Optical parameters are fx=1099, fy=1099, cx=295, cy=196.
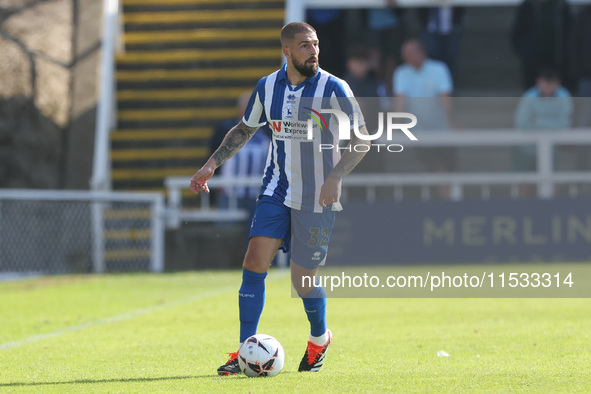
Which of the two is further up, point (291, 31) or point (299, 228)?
point (291, 31)

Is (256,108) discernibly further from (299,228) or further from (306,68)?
(299,228)

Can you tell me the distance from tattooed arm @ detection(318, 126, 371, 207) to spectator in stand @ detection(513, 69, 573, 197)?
32.9ft

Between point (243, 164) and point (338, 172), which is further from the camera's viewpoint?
point (243, 164)

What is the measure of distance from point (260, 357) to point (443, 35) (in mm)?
12221

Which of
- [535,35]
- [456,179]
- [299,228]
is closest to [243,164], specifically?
[456,179]

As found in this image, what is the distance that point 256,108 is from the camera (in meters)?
6.48

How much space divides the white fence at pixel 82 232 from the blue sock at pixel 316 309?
8.73 metres

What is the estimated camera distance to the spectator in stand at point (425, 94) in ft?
51.3

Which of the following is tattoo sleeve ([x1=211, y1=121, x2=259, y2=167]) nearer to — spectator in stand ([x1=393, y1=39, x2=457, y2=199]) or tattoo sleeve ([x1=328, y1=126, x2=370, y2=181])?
tattoo sleeve ([x1=328, y1=126, x2=370, y2=181])

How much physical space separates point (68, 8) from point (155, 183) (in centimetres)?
382

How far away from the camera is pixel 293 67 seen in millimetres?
6270

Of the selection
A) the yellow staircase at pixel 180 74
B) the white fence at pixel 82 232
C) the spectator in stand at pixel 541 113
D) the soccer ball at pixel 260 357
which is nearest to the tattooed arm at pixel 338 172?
the soccer ball at pixel 260 357

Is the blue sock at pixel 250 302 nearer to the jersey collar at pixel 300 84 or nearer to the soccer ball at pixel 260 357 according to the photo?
the soccer ball at pixel 260 357

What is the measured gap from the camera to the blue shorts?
6270 mm
